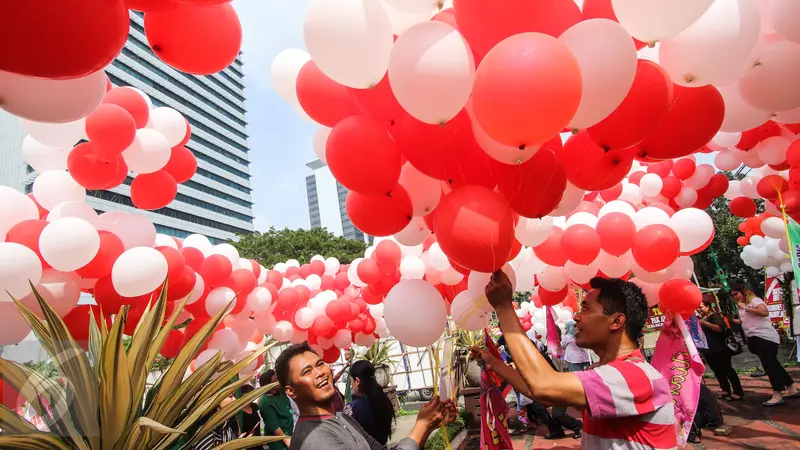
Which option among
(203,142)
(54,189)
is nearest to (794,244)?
(54,189)

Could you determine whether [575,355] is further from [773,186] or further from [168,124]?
[168,124]

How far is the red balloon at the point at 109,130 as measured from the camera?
304 centimetres

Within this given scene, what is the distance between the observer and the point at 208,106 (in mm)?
66062

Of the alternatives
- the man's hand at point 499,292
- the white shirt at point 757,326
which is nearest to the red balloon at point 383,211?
the man's hand at point 499,292

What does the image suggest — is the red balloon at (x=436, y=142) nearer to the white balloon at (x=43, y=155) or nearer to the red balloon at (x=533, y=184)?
the red balloon at (x=533, y=184)

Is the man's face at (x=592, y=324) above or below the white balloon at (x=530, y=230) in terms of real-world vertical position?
below

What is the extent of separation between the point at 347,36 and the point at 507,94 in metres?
0.63

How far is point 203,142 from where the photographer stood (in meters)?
63.1

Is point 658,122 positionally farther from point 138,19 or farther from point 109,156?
point 138,19

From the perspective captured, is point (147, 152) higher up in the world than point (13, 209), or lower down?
higher up

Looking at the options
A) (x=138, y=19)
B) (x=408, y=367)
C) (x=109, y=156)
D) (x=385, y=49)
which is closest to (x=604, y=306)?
(x=385, y=49)

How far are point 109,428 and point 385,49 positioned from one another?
2100 mm

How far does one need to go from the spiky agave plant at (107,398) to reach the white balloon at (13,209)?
1.19 m

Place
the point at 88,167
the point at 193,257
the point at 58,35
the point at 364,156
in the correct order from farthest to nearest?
the point at 193,257, the point at 88,167, the point at 364,156, the point at 58,35
